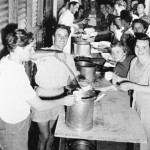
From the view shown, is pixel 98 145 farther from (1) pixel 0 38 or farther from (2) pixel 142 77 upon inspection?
(1) pixel 0 38

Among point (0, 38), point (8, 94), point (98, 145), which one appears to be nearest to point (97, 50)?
point (98, 145)

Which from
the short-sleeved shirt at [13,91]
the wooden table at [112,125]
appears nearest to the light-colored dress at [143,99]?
the wooden table at [112,125]

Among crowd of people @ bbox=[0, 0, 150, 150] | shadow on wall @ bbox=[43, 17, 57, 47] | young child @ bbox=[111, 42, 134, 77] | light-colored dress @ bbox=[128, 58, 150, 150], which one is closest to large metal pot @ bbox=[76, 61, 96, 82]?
crowd of people @ bbox=[0, 0, 150, 150]

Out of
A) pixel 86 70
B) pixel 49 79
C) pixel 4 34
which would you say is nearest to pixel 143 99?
pixel 86 70

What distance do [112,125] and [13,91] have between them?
3.50 ft

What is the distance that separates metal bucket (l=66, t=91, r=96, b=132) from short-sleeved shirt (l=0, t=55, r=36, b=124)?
1.35 feet

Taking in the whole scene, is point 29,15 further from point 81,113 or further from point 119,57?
point 81,113

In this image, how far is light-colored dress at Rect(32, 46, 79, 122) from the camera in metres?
3.31

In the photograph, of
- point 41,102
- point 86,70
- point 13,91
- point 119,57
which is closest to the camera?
point 13,91

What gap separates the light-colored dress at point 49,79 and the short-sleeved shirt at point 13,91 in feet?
2.39

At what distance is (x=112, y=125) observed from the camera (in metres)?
2.84

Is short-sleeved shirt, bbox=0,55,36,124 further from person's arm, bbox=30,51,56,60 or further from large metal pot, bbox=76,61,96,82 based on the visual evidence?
large metal pot, bbox=76,61,96,82

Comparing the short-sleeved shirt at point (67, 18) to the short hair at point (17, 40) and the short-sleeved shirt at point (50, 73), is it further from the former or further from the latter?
the short hair at point (17, 40)

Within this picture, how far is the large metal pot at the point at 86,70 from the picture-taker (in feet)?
12.9
